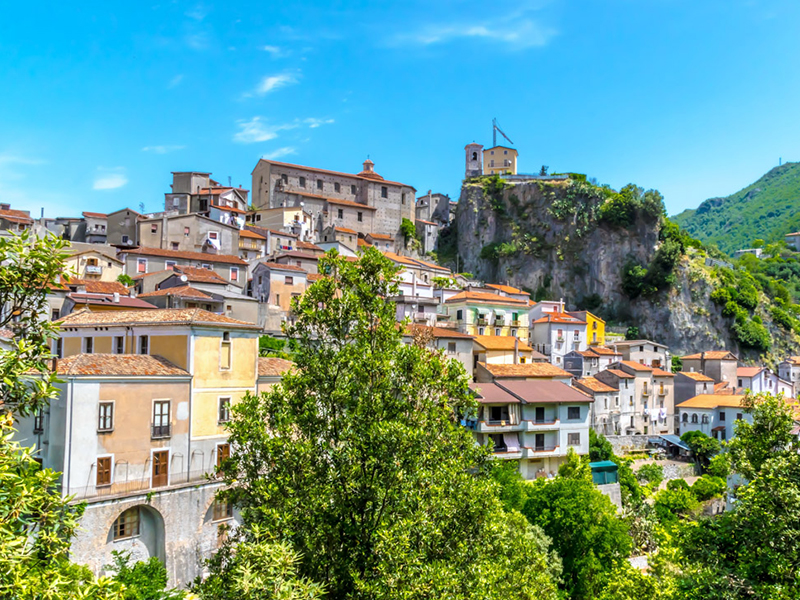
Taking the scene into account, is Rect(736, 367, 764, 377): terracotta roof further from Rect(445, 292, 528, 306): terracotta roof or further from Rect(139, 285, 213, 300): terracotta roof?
Rect(139, 285, 213, 300): terracotta roof

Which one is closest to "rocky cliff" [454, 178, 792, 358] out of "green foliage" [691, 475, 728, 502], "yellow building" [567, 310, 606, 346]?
"yellow building" [567, 310, 606, 346]

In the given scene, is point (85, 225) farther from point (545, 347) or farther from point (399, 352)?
point (399, 352)

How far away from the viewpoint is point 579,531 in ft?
117

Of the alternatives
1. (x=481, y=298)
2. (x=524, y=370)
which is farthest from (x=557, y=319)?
(x=524, y=370)

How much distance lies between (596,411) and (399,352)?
45727mm

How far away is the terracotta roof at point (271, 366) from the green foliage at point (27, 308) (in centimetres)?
2384

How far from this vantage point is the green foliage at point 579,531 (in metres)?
34.4

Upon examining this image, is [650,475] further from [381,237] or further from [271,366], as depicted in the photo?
[381,237]

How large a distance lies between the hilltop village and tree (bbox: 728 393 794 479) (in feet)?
29.5

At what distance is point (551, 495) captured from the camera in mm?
37281

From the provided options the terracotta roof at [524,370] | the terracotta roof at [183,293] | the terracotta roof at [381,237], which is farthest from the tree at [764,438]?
the terracotta roof at [381,237]

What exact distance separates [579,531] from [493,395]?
40.3ft

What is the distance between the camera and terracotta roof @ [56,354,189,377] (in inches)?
1019

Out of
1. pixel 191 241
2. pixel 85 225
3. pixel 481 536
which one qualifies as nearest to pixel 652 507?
pixel 481 536
